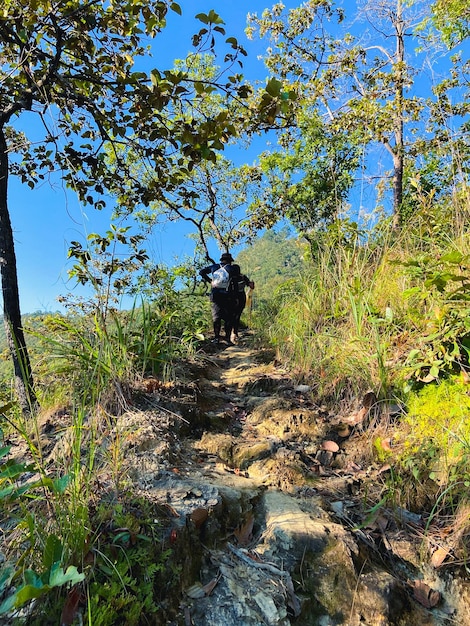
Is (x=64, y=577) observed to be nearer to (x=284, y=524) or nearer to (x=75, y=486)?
(x=75, y=486)

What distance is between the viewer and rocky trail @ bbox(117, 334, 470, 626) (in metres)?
1.49

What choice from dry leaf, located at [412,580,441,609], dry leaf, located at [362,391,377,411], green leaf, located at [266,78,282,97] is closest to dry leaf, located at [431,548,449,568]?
dry leaf, located at [412,580,441,609]

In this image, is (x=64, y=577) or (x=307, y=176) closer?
(x=64, y=577)

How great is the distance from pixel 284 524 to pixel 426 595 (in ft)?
2.13

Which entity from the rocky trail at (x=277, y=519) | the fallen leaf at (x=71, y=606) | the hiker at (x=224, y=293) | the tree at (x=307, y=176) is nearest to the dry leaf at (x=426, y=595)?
the rocky trail at (x=277, y=519)

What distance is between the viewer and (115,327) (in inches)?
122

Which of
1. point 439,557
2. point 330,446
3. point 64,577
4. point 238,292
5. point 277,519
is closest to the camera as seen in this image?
point 64,577

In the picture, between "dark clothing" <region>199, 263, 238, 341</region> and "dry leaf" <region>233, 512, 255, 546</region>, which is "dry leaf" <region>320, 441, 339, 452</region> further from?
"dark clothing" <region>199, 263, 238, 341</region>

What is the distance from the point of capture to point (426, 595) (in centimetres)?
162

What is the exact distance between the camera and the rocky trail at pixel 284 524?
149 cm

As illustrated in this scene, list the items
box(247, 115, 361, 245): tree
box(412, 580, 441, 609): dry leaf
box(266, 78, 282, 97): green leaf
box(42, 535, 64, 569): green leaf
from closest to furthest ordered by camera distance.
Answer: box(42, 535, 64, 569): green leaf < box(412, 580, 441, 609): dry leaf < box(266, 78, 282, 97): green leaf < box(247, 115, 361, 245): tree

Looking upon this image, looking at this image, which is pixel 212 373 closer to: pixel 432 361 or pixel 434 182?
pixel 432 361

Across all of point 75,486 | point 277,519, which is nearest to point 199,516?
point 277,519

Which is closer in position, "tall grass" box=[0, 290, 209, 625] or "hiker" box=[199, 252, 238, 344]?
"tall grass" box=[0, 290, 209, 625]
